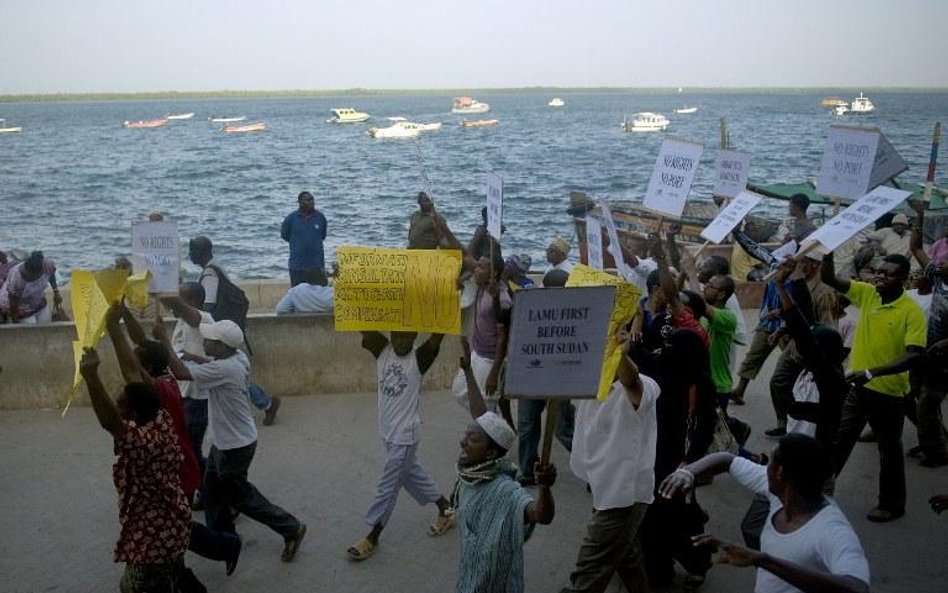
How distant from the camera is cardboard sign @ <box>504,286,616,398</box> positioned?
4391 millimetres

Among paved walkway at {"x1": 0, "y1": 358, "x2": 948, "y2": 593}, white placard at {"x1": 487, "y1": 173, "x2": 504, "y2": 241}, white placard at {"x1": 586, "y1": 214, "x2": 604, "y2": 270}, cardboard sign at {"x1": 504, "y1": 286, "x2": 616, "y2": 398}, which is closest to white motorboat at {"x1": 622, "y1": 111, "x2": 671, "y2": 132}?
paved walkway at {"x1": 0, "y1": 358, "x2": 948, "y2": 593}

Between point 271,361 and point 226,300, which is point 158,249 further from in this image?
point 271,361

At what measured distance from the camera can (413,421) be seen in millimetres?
6703

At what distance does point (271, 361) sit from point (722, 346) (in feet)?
14.8

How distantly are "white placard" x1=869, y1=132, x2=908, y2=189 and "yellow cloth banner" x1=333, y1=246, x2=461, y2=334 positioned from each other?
4.85 metres

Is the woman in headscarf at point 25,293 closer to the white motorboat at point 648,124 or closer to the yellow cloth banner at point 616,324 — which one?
the yellow cloth banner at point 616,324

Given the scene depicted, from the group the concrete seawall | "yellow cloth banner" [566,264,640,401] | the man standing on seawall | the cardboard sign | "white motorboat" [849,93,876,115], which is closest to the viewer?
the cardboard sign

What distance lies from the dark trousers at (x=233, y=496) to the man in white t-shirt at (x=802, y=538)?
3.53 meters

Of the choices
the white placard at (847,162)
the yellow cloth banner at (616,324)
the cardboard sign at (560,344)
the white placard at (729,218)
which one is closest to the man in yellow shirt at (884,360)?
the white placard at (729,218)

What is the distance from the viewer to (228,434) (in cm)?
643

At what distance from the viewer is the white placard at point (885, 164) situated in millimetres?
9570

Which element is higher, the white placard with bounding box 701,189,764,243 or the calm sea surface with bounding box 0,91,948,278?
the white placard with bounding box 701,189,764,243

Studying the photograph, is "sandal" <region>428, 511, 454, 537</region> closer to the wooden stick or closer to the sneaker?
the sneaker

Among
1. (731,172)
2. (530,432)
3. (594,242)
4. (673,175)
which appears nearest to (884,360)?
(594,242)
